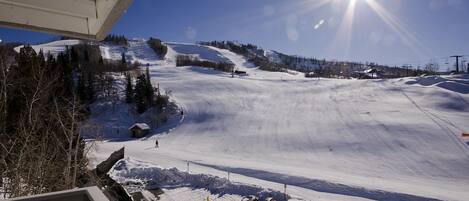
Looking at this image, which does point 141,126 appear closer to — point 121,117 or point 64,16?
point 121,117

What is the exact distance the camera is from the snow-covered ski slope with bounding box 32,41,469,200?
25.7 m

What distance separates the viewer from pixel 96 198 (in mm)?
2029

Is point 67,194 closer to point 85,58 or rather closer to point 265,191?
point 265,191

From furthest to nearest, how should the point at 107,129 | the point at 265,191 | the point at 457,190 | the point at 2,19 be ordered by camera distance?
1. the point at 107,129
2. the point at 457,190
3. the point at 265,191
4. the point at 2,19

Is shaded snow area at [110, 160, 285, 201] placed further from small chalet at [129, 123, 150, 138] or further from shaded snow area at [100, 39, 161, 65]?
shaded snow area at [100, 39, 161, 65]

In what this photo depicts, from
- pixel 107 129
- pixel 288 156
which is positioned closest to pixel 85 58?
pixel 107 129

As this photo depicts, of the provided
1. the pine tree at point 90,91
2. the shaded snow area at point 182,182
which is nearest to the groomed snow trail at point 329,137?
the shaded snow area at point 182,182

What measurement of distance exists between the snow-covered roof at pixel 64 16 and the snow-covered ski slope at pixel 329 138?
20471 millimetres

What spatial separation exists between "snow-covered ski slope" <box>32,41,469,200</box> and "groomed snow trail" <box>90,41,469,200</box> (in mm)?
97

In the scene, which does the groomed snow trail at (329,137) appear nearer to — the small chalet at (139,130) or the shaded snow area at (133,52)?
the small chalet at (139,130)

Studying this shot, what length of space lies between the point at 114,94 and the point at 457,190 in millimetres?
47825

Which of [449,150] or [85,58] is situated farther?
[85,58]

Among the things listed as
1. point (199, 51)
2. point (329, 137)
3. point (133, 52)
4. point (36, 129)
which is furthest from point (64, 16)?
point (199, 51)

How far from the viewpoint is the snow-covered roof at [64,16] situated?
7.36ft
